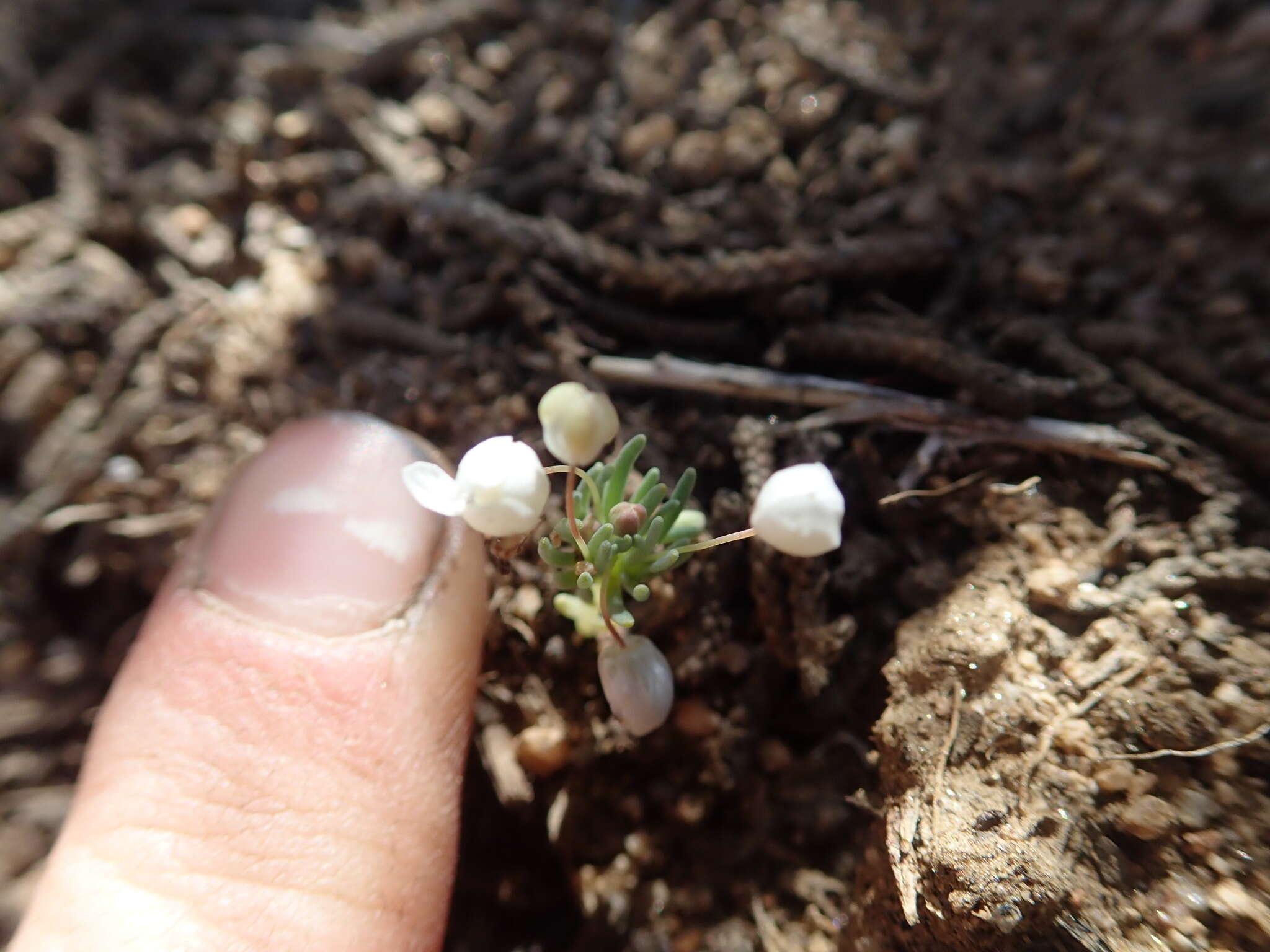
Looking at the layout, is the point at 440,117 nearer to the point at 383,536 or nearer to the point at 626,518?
the point at 383,536

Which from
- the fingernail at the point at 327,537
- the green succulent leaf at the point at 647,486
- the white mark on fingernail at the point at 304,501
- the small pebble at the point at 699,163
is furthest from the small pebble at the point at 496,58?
the green succulent leaf at the point at 647,486

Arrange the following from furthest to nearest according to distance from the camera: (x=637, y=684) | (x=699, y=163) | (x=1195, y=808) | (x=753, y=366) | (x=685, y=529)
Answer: (x=699, y=163)
(x=753, y=366)
(x=685, y=529)
(x=637, y=684)
(x=1195, y=808)

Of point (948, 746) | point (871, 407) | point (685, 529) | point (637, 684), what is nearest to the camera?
point (948, 746)

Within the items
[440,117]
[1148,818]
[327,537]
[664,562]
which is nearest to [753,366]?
[664,562]

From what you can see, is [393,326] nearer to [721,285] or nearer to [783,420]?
[721,285]

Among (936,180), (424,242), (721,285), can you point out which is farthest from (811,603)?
(424,242)

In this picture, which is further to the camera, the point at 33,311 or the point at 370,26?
the point at 370,26
